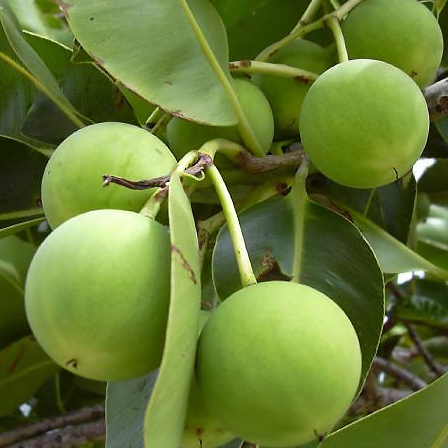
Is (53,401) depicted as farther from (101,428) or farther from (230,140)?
(230,140)

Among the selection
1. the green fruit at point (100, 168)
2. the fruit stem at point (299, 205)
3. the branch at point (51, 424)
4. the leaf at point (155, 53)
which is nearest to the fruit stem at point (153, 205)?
the green fruit at point (100, 168)

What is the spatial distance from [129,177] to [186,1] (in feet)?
1.01

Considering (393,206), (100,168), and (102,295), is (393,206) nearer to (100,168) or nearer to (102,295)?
(100,168)

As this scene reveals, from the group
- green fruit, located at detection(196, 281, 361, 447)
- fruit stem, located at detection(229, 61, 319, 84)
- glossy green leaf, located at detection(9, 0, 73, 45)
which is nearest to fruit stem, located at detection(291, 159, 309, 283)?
fruit stem, located at detection(229, 61, 319, 84)

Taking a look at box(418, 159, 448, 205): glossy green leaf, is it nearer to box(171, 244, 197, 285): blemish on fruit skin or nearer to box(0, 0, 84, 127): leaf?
box(0, 0, 84, 127): leaf

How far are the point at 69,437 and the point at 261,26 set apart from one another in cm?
85

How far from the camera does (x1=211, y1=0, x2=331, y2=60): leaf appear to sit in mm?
1281

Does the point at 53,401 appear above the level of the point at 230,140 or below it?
below

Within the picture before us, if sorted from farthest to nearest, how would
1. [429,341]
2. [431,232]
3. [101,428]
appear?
[429,341] < [431,232] < [101,428]

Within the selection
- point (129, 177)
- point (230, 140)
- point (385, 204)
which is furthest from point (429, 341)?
point (129, 177)

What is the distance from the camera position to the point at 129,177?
861 mm

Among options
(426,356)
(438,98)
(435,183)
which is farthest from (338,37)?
(426,356)

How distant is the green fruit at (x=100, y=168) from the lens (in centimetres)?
86

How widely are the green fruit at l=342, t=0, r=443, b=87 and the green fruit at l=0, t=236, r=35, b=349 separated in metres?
0.75
